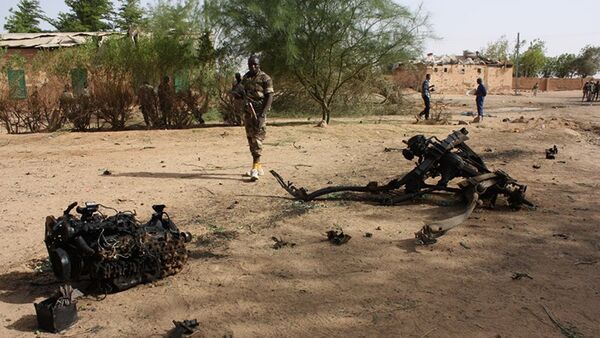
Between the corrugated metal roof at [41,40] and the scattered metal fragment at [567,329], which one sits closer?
the scattered metal fragment at [567,329]

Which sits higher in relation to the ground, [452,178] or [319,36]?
[319,36]

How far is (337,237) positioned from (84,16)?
41.4m

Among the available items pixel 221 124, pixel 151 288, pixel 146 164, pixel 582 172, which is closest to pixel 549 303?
pixel 151 288

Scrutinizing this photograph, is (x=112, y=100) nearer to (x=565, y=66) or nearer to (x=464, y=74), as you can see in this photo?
(x=464, y=74)

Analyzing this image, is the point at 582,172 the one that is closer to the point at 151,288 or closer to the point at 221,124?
the point at 151,288

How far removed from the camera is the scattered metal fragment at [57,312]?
9.66 feet

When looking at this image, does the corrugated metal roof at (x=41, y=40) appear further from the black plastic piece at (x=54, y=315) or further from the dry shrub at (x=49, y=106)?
the black plastic piece at (x=54, y=315)

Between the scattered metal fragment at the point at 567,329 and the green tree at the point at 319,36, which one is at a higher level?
the green tree at the point at 319,36

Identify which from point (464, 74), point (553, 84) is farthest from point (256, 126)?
point (553, 84)

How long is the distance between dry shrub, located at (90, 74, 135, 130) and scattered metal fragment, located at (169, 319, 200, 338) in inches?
472

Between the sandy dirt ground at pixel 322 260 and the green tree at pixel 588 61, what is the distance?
68.8 metres

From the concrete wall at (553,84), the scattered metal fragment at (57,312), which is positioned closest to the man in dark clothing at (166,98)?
the scattered metal fragment at (57,312)

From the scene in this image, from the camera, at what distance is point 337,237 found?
429 cm

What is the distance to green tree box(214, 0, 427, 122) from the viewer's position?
1474cm
